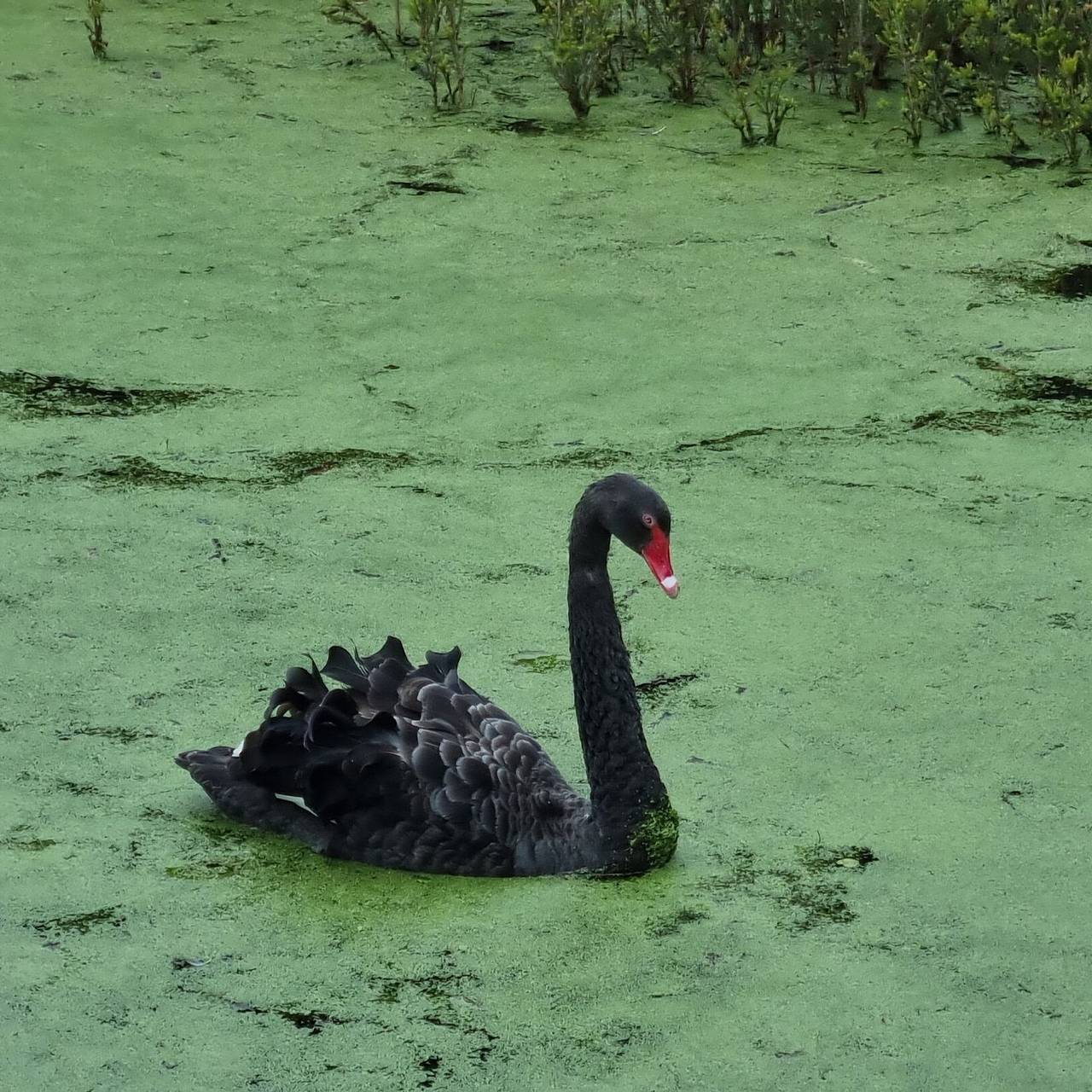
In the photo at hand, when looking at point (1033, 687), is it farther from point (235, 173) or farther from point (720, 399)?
point (235, 173)

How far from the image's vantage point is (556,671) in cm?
299

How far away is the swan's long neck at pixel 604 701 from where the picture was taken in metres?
2.41

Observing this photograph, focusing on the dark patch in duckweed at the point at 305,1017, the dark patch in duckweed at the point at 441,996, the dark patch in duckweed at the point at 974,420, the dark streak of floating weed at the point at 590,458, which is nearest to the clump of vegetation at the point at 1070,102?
the dark patch in duckweed at the point at 974,420

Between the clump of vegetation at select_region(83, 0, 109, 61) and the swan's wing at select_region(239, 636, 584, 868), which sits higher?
the clump of vegetation at select_region(83, 0, 109, 61)

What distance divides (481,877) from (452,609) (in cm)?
78

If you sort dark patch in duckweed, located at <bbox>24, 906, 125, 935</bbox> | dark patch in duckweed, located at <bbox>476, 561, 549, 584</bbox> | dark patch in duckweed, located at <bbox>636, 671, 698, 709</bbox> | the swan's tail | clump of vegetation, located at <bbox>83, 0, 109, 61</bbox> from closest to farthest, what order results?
dark patch in duckweed, located at <bbox>24, 906, 125, 935</bbox>
the swan's tail
dark patch in duckweed, located at <bbox>636, 671, 698, 709</bbox>
dark patch in duckweed, located at <bbox>476, 561, 549, 584</bbox>
clump of vegetation, located at <bbox>83, 0, 109, 61</bbox>

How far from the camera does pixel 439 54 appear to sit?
221 inches

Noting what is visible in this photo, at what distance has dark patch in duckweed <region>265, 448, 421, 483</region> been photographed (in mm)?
3668

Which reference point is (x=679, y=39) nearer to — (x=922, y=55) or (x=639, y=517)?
(x=922, y=55)

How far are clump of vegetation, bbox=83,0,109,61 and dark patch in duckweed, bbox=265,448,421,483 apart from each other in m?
2.69

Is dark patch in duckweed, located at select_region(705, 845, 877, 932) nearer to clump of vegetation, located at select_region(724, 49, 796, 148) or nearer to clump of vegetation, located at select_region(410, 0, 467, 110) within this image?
clump of vegetation, located at select_region(724, 49, 796, 148)

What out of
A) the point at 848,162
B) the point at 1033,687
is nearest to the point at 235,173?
the point at 848,162

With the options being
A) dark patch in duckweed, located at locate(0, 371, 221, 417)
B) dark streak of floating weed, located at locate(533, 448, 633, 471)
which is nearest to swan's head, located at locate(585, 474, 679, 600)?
dark streak of floating weed, located at locate(533, 448, 633, 471)

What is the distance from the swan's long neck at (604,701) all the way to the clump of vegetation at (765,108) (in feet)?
10.0
